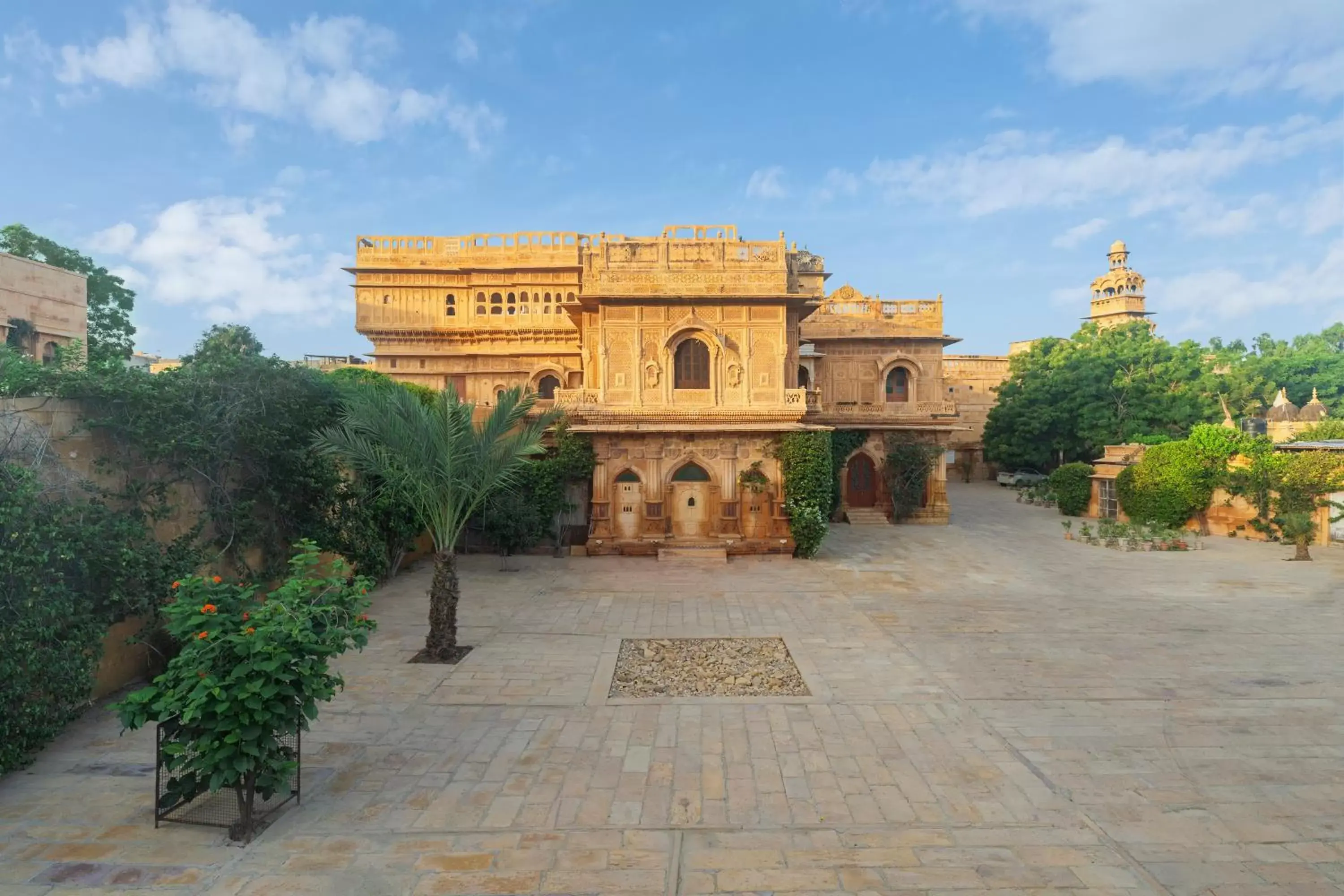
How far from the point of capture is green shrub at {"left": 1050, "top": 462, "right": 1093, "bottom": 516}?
27.4 metres

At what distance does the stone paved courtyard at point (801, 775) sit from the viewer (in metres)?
4.79

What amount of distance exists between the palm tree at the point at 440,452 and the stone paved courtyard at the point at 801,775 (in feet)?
3.92

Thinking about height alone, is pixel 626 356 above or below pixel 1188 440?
above

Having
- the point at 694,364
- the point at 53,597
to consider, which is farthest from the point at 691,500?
the point at 53,597

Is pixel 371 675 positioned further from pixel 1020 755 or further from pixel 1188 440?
pixel 1188 440

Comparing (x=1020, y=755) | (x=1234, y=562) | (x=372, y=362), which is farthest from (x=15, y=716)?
(x=372, y=362)

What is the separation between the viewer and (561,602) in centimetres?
1347

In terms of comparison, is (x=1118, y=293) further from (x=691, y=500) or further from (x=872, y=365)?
(x=691, y=500)

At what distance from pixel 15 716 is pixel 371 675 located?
3620mm

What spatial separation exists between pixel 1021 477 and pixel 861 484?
768 inches

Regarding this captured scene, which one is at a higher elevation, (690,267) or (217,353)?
(690,267)

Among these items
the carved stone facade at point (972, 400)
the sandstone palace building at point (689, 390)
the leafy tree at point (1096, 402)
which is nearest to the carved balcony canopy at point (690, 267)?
the sandstone palace building at point (689, 390)

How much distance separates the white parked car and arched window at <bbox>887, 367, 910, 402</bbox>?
15569 mm

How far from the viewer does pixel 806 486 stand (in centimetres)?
1777
